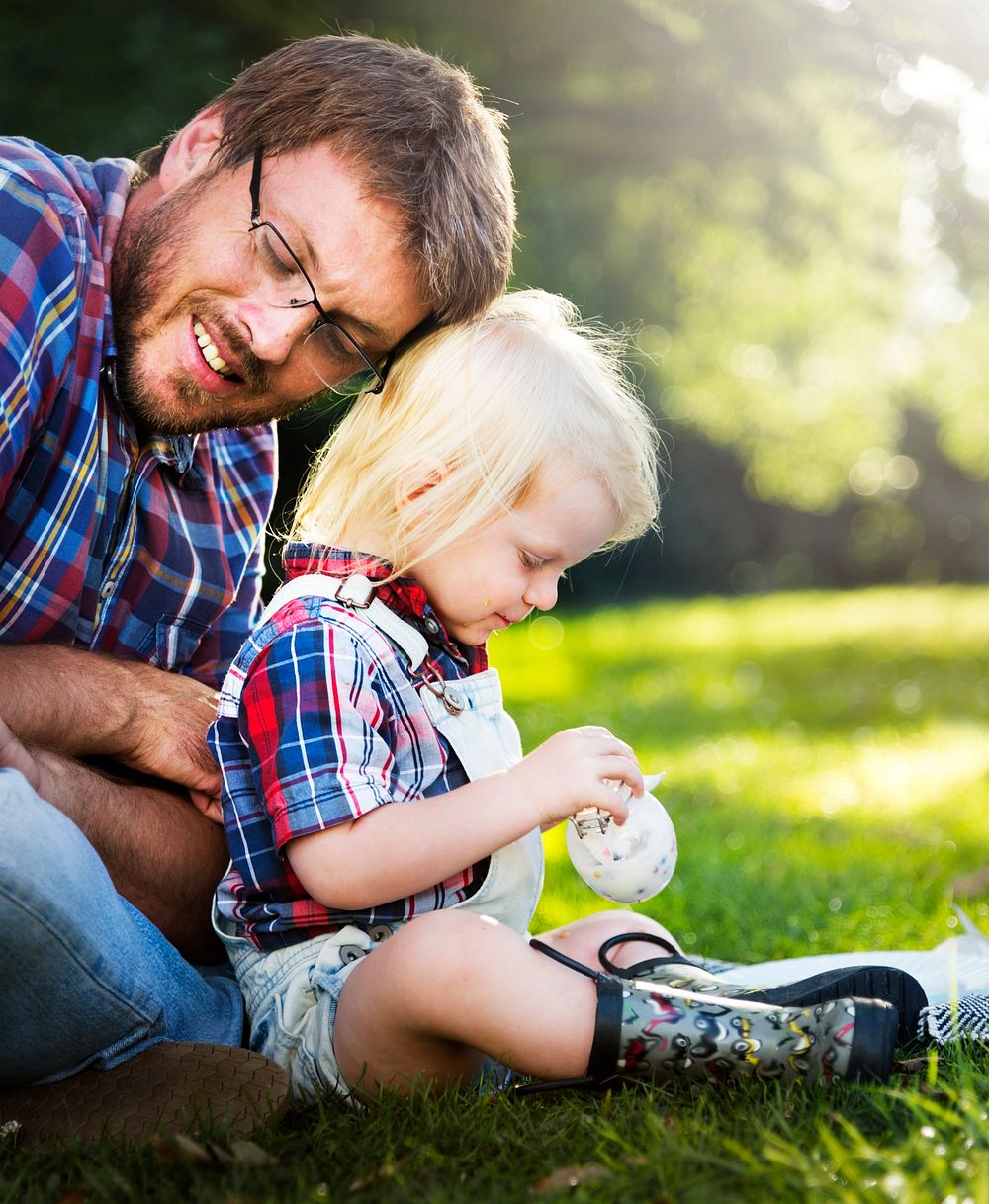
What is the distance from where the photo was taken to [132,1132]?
181cm

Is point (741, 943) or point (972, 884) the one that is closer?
point (741, 943)

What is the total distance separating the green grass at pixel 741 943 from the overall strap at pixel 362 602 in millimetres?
766

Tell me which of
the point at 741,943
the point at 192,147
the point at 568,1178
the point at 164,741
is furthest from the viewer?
the point at 741,943

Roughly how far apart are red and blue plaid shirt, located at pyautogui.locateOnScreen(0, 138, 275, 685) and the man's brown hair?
0.36 m

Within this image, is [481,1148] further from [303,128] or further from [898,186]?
[898,186]

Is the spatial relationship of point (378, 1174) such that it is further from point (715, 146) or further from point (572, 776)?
point (715, 146)

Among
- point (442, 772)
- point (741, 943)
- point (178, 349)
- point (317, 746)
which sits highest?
point (178, 349)

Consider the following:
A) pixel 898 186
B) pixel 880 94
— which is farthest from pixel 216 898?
pixel 898 186

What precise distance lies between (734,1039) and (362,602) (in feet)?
3.11

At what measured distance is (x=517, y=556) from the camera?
2.30 metres

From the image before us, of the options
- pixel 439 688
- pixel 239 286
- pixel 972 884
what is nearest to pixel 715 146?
pixel 972 884

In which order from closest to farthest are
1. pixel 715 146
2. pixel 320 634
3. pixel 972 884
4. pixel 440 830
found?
pixel 440 830 < pixel 320 634 < pixel 972 884 < pixel 715 146

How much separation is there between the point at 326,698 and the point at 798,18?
588 centimetres

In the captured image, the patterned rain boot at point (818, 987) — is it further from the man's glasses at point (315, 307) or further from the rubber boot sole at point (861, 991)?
the man's glasses at point (315, 307)
